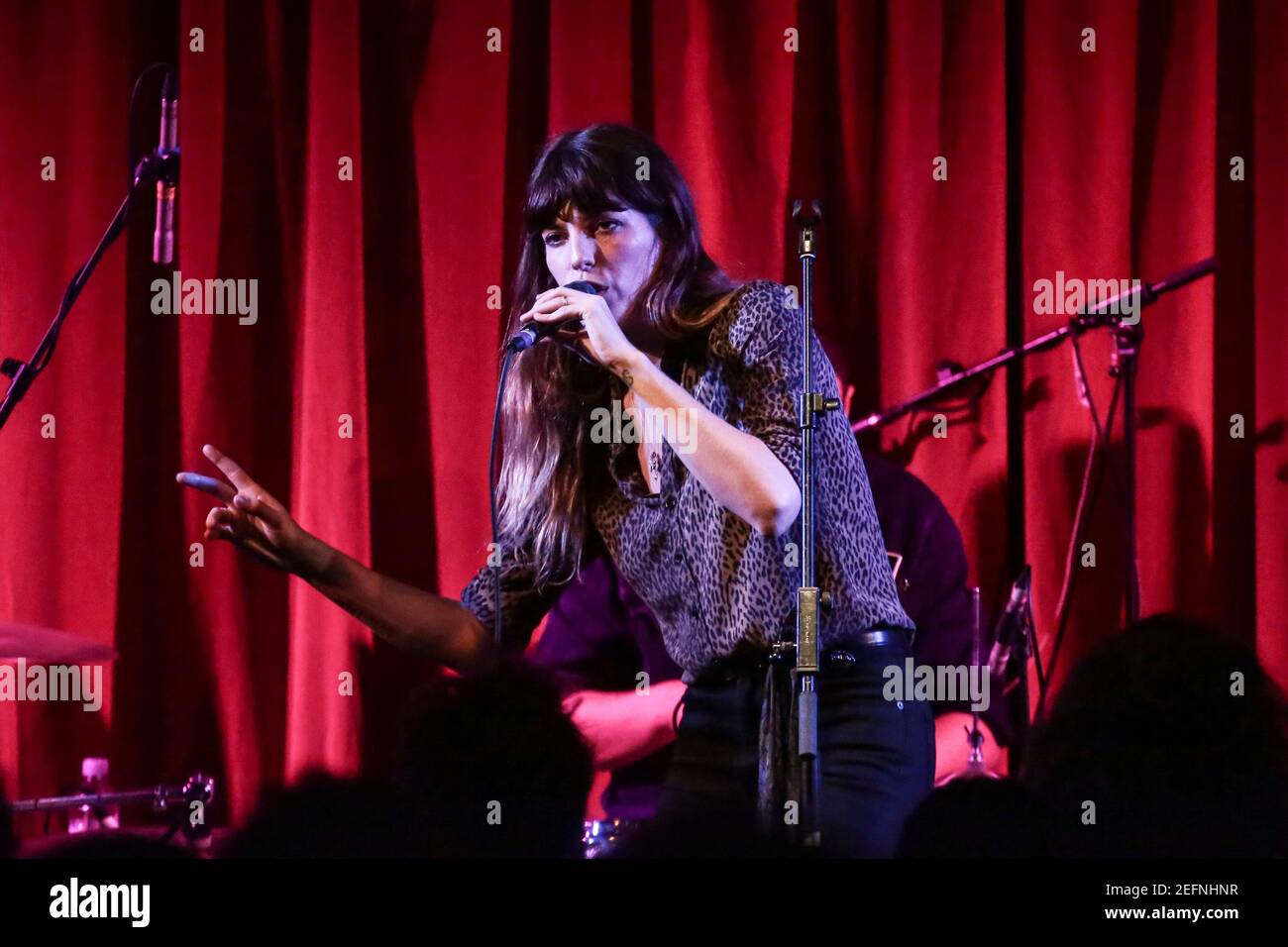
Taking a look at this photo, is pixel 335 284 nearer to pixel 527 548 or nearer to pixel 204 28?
pixel 204 28

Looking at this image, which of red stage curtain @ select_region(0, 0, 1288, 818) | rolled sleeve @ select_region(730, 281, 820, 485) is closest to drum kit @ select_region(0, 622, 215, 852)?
red stage curtain @ select_region(0, 0, 1288, 818)

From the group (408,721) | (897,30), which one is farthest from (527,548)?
(897,30)

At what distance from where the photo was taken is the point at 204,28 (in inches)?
129

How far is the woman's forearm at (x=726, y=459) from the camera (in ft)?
6.72

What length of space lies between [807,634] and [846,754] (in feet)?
0.76

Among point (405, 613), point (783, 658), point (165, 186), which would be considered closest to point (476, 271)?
point (165, 186)

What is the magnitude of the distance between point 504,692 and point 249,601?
66.0 inches

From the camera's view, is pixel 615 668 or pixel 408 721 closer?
pixel 408 721

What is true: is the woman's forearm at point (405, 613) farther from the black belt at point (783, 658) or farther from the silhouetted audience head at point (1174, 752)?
the silhouetted audience head at point (1174, 752)

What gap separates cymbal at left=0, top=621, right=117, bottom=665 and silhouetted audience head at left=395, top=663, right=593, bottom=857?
1.12m

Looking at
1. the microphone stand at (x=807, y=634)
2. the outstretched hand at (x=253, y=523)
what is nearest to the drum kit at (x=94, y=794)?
the outstretched hand at (x=253, y=523)

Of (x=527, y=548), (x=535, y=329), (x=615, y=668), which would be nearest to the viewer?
(x=535, y=329)

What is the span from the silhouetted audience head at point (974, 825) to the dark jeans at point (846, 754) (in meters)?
0.50

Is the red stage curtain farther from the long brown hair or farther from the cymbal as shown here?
the long brown hair
